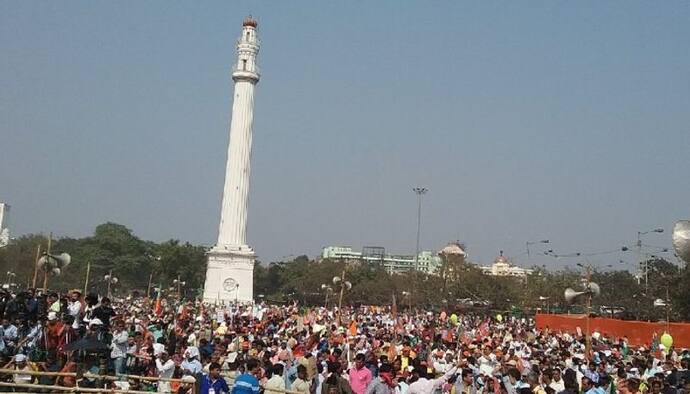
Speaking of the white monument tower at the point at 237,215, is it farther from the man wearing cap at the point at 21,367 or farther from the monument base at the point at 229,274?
the man wearing cap at the point at 21,367

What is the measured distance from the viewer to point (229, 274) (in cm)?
6256

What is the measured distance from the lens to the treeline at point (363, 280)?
58.3 metres

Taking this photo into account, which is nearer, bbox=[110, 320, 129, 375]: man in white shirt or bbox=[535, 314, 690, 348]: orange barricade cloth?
bbox=[110, 320, 129, 375]: man in white shirt

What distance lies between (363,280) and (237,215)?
95.5ft

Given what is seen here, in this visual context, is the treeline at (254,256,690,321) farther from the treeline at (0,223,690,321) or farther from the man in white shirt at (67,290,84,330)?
the man in white shirt at (67,290,84,330)

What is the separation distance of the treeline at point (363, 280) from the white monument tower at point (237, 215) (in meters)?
8.50

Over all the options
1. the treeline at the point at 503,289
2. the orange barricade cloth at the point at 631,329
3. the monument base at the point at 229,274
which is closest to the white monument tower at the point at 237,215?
the monument base at the point at 229,274

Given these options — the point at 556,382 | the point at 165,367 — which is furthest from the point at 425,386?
the point at 165,367

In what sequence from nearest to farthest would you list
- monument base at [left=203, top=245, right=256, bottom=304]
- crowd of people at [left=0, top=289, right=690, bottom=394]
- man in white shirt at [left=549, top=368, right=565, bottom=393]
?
1. crowd of people at [left=0, top=289, right=690, bottom=394]
2. man in white shirt at [left=549, top=368, right=565, bottom=393]
3. monument base at [left=203, top=245, right=256, bottom=304]

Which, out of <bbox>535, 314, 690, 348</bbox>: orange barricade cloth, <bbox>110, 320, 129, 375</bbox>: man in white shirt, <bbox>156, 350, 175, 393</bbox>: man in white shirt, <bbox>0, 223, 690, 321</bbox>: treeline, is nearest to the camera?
<bbox>156, 350, 175, 393</bbox>: man in white shirt

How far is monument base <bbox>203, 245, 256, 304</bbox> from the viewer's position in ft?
203

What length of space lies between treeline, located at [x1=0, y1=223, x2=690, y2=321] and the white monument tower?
850 cm

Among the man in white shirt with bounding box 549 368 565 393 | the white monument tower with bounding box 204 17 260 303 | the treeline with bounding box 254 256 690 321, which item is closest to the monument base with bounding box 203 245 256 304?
the white monument tower with bounding box 204 17 260 303

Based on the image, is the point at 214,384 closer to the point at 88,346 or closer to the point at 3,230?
the point at 88,346
